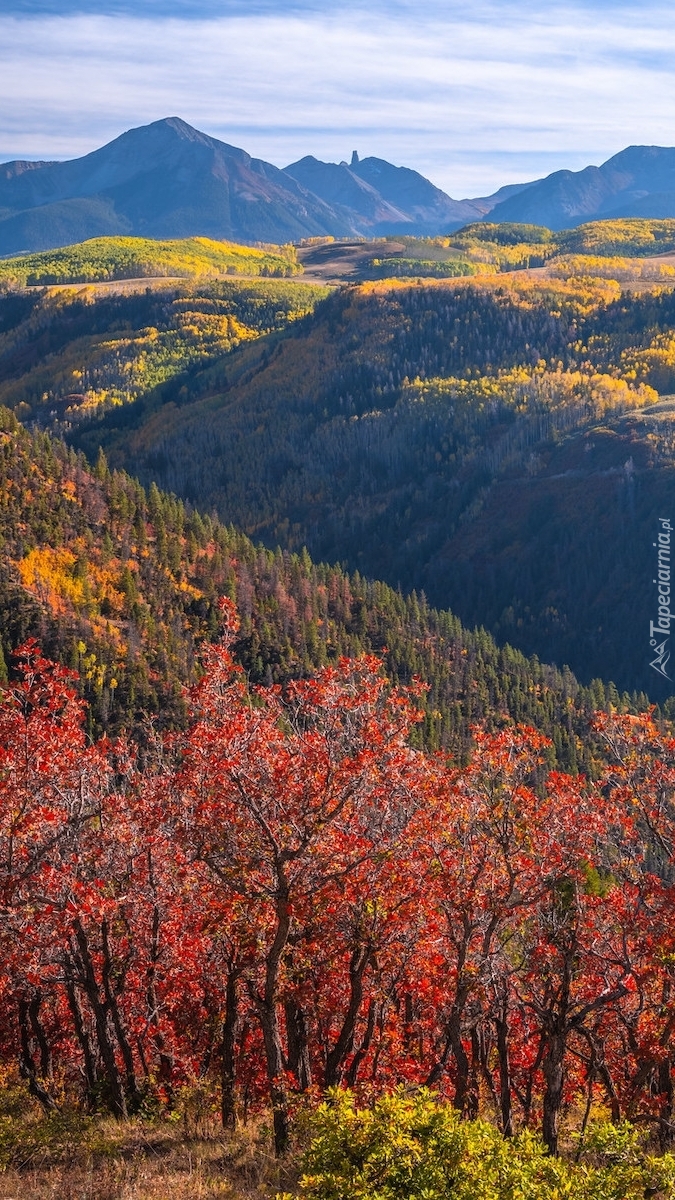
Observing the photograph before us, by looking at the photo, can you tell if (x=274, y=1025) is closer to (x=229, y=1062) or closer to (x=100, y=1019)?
(x=100, y=1019)

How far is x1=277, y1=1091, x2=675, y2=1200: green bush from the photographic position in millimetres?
23156

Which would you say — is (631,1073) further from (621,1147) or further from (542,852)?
(621,1147)

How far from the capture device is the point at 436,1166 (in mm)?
23625

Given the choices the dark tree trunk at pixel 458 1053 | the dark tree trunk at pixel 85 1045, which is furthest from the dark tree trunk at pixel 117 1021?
the dark tree trunk at pixel 458 1053

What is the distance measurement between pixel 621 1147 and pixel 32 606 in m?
128

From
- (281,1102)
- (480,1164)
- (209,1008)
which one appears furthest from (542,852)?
(209,1008)

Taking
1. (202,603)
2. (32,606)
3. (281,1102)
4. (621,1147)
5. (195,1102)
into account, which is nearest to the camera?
(621,1147)

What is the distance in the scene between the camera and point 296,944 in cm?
3691

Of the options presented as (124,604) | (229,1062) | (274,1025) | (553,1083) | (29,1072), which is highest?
(124,604)

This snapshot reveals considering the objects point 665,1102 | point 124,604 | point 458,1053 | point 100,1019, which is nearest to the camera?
point 458,1053

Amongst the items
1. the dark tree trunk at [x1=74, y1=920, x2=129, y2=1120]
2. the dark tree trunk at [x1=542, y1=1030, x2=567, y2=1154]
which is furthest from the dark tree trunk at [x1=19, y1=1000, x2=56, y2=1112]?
the dark tree trunk at [x1=542, y1=1030, x2=567, y2=1154]

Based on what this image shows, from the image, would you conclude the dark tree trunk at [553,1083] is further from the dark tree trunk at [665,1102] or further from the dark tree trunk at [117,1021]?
the dark tree trunk at [117,1021]

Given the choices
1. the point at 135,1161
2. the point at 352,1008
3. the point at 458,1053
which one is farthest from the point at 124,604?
the point at 352,1008

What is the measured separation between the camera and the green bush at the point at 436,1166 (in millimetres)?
23156
